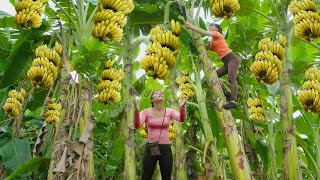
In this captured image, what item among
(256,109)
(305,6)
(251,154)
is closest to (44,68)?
(305,6)

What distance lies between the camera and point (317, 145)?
3180mm

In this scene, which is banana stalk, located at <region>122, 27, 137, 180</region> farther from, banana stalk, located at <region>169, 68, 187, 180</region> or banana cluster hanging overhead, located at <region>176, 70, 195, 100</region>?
banana cluster hanging overhead, located at <region>176, 70, 195, 100</region>

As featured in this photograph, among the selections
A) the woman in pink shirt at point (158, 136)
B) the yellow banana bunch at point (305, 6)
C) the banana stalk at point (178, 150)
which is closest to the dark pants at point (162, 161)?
the woman in pink shirt at point (158, 136)

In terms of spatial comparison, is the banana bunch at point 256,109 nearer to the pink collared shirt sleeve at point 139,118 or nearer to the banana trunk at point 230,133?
the pink collared shirt sleeve at point 139,118

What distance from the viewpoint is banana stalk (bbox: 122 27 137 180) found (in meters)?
2.96

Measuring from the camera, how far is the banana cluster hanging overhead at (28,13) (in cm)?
253

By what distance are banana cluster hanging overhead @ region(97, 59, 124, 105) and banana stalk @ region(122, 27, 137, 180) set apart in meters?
0.29

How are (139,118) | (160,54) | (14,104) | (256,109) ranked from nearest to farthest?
(160,54) < (139,118) < (14,104) < (256,109)

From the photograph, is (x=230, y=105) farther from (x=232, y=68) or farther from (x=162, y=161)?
(x=162, y=161)

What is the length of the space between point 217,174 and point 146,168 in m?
0.52

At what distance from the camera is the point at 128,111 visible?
3.22m

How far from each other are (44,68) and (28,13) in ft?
1.30

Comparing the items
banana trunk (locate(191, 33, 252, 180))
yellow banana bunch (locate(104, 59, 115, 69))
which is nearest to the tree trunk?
yellow banana bunch (locate(104, 59, 115, 69))

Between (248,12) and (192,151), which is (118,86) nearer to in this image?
(192,151)
